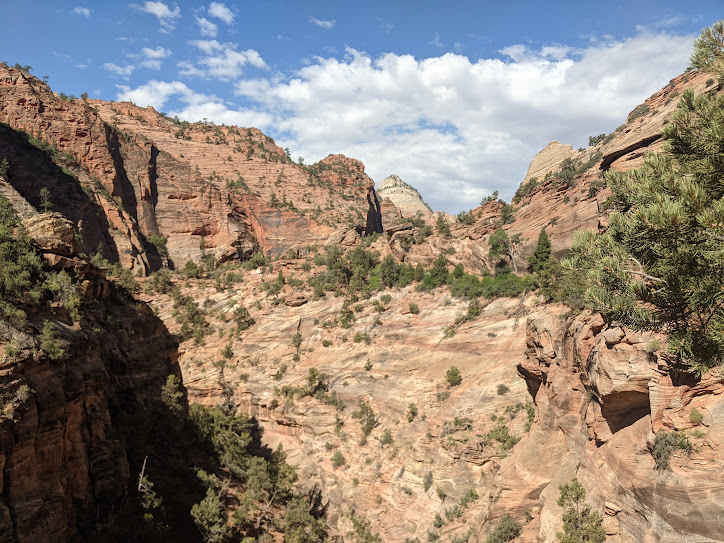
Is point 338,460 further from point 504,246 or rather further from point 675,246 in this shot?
point 675,246

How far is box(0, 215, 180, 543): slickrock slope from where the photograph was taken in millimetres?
11336

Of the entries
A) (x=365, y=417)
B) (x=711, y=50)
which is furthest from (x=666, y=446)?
(x=365, y=417)

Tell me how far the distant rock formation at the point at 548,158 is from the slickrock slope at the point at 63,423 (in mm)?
52128

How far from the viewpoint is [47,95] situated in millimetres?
55500

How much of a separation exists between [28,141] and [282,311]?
37.6 metres

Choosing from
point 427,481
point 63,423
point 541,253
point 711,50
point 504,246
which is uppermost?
point 711,50

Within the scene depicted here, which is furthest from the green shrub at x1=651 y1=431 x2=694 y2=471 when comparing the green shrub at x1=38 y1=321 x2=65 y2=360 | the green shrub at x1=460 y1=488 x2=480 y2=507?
the green shrub at x1=38 y1=321 x2=65 y2=360

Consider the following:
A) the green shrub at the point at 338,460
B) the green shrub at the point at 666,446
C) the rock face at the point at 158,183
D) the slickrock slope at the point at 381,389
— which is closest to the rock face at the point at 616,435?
the green shrub at the point at 666,446

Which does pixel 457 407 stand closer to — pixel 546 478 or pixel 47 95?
pixel 546 478

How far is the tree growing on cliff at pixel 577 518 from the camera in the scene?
13312mm

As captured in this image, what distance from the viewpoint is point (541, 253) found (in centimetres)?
3525

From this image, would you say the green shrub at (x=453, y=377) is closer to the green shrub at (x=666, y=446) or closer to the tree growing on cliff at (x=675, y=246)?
the green shrub at (x=666, y=446)

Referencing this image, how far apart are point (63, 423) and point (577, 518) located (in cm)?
1693

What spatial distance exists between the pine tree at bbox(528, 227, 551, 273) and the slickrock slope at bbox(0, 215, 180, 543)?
29.6 metres
